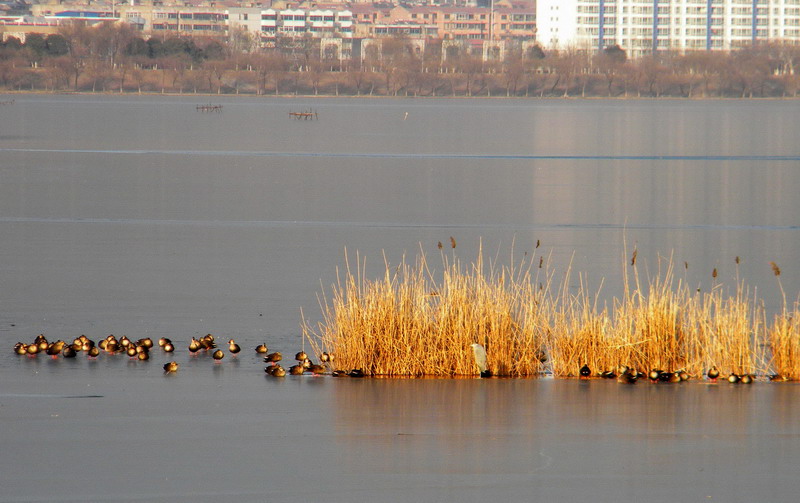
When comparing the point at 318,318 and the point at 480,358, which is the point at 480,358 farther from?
the point at 318,318

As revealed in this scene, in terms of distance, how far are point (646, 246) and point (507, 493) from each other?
10159mm

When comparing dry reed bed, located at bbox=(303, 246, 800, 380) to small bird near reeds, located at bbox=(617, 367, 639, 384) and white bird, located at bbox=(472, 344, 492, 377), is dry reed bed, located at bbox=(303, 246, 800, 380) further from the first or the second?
small bird near reeds, located at bbox=(617, 367, 639, 384)

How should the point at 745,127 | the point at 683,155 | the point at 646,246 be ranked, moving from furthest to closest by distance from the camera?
the point at 745,127 < the point at 683,155 < the point at 646,246

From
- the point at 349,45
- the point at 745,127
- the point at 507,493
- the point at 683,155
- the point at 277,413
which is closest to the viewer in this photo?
the point at 507,493

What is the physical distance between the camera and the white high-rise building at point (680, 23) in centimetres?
18700

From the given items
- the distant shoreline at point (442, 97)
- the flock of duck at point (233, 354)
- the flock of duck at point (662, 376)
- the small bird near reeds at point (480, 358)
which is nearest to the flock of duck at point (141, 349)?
the flock of duck at point (233, 354)

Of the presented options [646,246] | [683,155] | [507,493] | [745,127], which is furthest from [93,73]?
[507,493]

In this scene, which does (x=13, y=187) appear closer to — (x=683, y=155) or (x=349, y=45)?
(x=683, y=155)

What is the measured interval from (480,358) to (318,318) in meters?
2.68

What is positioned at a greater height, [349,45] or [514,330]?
[349,45]

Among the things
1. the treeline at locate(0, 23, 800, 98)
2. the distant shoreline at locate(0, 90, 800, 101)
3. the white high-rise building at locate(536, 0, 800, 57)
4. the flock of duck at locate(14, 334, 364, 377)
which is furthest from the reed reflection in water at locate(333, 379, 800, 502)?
the white high-rise building at locate(536, 0, 800, 57)

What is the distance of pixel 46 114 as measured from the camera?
2527 inches

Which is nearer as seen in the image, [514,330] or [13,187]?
[514,330]

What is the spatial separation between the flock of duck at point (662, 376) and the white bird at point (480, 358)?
22.9 inches
